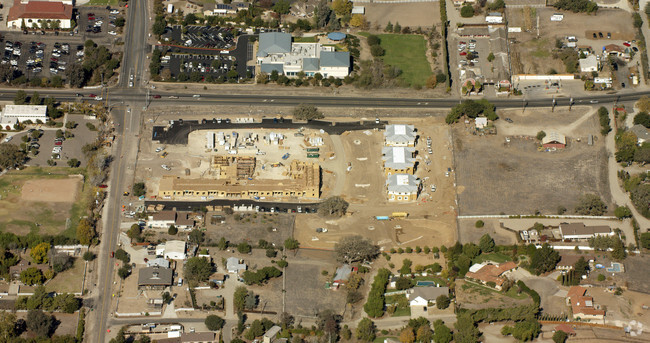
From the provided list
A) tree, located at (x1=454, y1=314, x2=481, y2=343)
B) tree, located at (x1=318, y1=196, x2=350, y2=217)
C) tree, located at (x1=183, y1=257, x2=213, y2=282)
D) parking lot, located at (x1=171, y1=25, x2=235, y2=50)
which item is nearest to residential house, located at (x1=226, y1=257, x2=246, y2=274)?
tree, located at (x1=183, y1=257, x2=213, y2=282)

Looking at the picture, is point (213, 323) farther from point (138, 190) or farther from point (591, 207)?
point (591, 207)

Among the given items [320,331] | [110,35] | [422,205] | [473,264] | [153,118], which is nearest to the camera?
[320,331]

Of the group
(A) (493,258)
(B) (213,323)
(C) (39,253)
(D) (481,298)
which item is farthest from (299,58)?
(B) (213,323)

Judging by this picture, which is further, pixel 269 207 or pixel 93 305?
pixel 269 207

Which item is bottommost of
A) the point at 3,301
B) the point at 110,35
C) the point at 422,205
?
the point at 3,301

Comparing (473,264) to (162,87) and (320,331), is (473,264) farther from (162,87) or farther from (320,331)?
(162,87)

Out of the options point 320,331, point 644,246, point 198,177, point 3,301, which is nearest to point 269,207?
point 198,177
